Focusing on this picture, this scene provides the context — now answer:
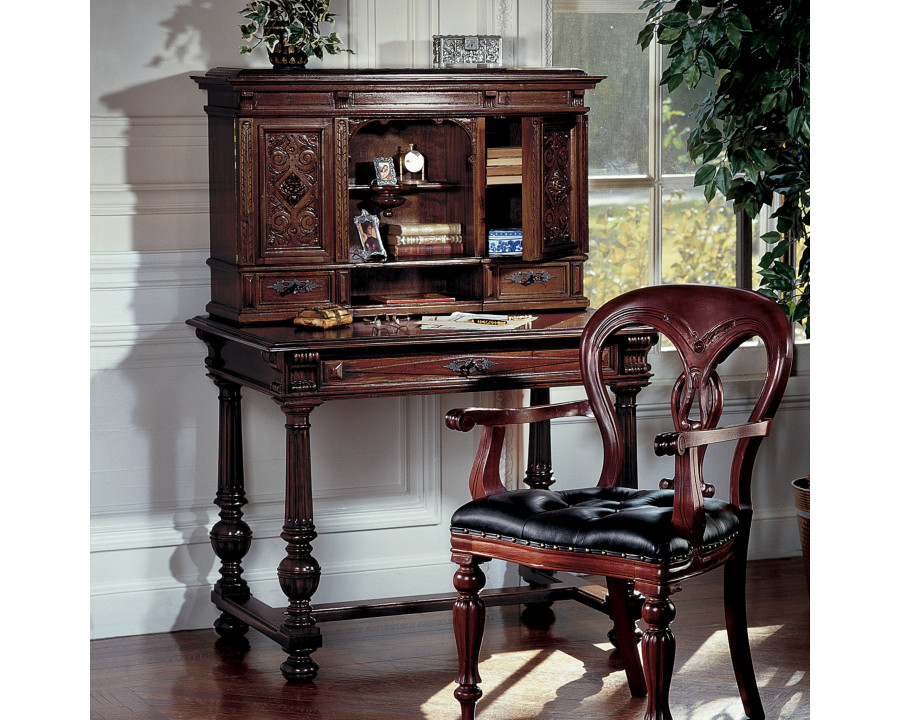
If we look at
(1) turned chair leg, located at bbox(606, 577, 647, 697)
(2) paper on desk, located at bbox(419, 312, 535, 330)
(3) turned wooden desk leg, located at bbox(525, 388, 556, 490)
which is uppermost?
(2) paper on desk, located at bbox(419, 312, 535, 330)

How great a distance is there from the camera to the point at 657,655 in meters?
2.66

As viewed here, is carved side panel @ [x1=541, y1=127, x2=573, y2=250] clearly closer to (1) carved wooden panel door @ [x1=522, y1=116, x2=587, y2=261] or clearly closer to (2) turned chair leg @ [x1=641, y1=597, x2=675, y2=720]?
(1) carved wooden panel door @ [x1=522, y1=116, x2=587, y2=261]

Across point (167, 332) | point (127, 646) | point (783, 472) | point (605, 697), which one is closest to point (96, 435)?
point (167, 332)

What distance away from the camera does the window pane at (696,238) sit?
4578 millimetres

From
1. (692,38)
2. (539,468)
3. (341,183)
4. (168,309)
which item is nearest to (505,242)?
(341,183)

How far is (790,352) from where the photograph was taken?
2.90m

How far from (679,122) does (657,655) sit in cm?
247

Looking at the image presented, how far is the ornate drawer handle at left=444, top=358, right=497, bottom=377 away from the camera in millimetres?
3471

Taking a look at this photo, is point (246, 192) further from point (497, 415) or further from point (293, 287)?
point (497, 415)

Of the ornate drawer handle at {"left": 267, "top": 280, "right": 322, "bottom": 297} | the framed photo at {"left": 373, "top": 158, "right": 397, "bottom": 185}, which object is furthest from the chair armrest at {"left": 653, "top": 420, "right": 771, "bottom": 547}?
the framed photo at {"left": 373, "top": 158, "right": 397, "bottom": 185}

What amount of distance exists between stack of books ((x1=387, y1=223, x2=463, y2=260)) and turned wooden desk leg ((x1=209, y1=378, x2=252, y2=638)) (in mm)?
684

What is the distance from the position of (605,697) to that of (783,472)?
177cm

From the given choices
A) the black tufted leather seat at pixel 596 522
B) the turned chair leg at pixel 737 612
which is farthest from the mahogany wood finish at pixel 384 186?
the turned chair leg at pixel 737 612
